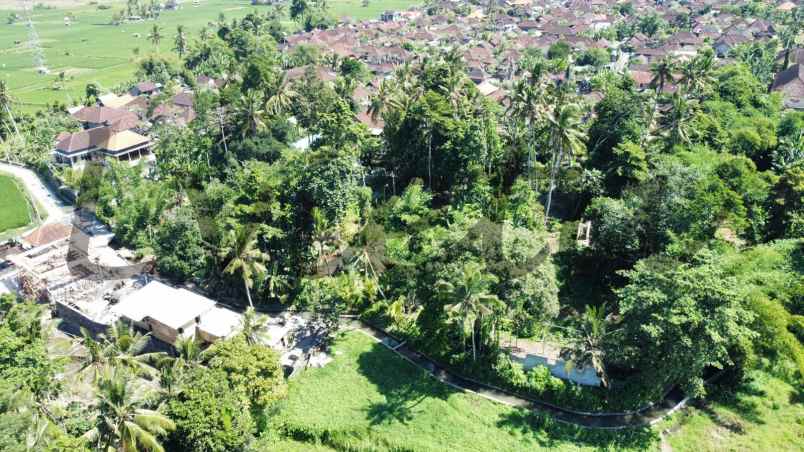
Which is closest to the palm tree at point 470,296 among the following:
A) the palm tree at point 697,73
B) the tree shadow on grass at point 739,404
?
the tree shadow on grass at point 739,404

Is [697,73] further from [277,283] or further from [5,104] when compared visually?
[5,104]

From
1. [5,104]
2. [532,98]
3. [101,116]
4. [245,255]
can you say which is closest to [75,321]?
[245,255]

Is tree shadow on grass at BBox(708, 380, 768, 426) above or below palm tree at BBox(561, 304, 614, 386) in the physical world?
below

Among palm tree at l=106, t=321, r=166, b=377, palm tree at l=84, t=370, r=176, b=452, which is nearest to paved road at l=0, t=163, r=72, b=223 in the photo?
palm tree at l=106, t=321, r=166, b=377

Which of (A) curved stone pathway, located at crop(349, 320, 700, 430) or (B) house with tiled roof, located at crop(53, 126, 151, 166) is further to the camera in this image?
(B) house with tiled roof, located at crop(53, 126, 151, 166)

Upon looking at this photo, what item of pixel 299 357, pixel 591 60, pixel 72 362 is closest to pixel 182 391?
pixel 299 357

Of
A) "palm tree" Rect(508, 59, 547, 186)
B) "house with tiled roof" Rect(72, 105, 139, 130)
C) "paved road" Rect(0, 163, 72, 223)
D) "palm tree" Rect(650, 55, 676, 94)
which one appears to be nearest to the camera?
"palm tree" Rect(508, 59, 547, 186)

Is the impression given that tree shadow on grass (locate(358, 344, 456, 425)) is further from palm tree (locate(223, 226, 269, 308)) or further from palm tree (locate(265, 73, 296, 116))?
palm tree (locate(265, 73, 296, 116))

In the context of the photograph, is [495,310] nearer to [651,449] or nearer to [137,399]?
[651,449]
